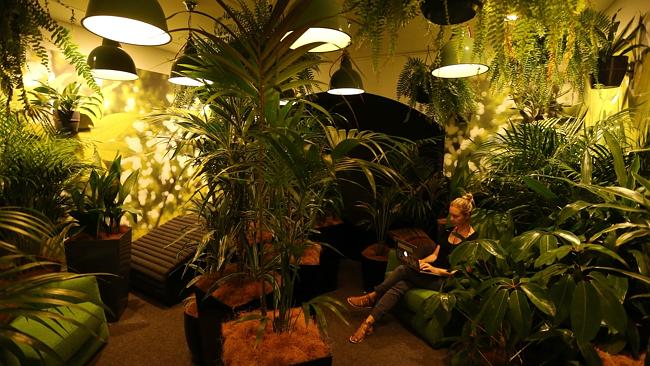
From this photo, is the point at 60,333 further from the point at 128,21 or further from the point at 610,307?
the point at 610,307

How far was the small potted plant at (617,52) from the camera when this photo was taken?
92.0 inches

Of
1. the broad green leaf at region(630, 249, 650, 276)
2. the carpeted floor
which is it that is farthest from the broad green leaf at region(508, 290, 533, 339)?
the carpeted floor

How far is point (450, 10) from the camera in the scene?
116 cm

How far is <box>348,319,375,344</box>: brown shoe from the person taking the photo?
9.93 feet

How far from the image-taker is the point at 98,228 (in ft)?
10.4

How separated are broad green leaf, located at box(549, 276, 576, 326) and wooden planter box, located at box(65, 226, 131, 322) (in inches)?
Answer: 127

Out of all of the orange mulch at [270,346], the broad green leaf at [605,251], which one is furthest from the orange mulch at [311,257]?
the broad green leaf at [605,251]

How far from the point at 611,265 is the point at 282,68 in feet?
6.19

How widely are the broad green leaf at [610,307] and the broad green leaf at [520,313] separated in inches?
12.3

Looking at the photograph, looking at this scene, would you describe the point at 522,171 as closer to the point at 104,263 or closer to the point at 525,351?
the point at 525,351

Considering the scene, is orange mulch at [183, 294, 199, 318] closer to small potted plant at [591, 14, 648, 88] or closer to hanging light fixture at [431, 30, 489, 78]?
hanging light fixture at [431, 30, 489, 78]

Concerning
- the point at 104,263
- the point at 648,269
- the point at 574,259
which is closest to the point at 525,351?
the point at 574,259

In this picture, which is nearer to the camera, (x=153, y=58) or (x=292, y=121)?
(x=292, y=121)

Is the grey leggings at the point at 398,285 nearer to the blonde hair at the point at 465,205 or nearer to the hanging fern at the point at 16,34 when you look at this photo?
the blonde hair at the point at 465,205
